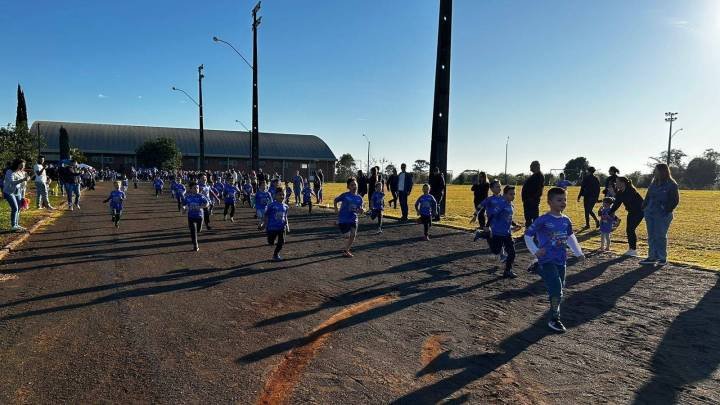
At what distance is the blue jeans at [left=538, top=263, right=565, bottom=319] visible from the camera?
5512mm

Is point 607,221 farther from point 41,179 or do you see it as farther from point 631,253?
point 41,179

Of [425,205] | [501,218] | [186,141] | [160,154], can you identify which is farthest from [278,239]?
[186,141]

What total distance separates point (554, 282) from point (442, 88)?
46.1ft

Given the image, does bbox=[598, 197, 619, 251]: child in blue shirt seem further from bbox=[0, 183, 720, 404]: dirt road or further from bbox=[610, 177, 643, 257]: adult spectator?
bbox=[0, 183, 720, 404]: dirt road

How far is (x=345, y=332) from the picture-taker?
5211mm

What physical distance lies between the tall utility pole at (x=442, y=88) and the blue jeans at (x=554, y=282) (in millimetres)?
12860

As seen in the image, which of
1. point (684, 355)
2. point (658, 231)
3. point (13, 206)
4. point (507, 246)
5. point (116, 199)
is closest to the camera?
point (684, 355)

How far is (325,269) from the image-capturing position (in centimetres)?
862

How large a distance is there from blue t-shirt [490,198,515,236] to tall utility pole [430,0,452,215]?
1001cm

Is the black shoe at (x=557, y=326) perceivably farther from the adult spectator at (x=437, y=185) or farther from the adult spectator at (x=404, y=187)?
the adult spectator at (x=404, y=187)

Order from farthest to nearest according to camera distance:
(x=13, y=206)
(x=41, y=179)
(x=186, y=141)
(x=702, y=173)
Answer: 1. (x=186, y=141)
2. (x=702, y=173)
3. (x=41, y=179)
4. (x=13, y=206)

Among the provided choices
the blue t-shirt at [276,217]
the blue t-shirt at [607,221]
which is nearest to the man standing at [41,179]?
the blue t-shirt at [276,217]

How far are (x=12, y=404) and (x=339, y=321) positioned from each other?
3156 millimetres

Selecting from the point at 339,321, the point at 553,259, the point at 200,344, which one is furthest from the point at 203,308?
the point at 553,259
